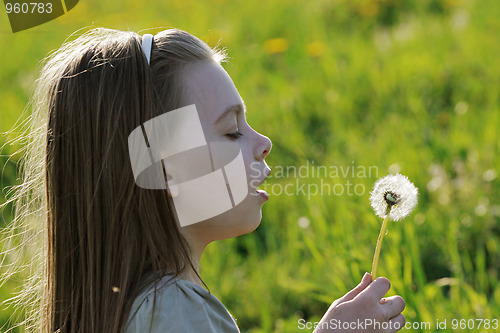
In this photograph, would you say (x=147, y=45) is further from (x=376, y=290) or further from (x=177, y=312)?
(x=376, y=290)

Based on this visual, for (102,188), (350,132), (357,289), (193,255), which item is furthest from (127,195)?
(350,132)

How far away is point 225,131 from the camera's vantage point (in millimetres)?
1094

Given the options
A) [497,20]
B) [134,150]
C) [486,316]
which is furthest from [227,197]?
[497,20]

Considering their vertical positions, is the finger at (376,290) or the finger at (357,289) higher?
the finger at (376,290)

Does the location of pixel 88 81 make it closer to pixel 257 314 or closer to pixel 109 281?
pixel 109 281

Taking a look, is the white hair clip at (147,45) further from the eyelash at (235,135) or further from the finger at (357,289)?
the finger at (357,289)

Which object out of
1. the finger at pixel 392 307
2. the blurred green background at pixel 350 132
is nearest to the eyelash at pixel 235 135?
the finger at pixel 392 307

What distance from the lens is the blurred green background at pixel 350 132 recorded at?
175 centimetres

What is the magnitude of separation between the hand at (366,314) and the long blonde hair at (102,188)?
0.26 meters

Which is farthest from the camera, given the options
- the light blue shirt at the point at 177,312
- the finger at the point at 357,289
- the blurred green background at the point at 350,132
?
the blurred green background at the point at 350,132

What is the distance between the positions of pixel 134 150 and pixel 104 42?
0.66ft

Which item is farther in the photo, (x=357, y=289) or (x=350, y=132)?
(x=350, y=132)

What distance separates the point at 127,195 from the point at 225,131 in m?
0.19

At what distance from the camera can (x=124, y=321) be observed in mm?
985
